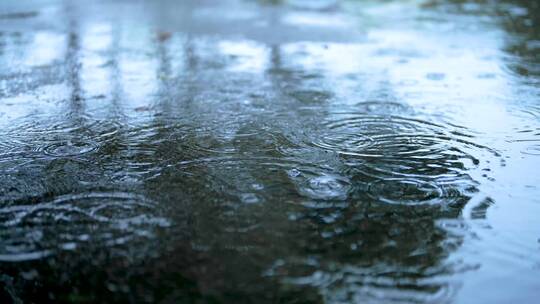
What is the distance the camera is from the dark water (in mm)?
2320

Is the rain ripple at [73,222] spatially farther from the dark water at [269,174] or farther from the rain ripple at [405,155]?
the rain ripple at [405,155]

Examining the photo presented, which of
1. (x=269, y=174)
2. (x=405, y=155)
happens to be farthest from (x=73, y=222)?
(x=405, y=155)

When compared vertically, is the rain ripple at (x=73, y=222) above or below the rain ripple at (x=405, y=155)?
below

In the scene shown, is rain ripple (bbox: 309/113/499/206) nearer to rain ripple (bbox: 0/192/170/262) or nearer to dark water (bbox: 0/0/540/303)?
dark water (bbox: 0/0/540/303)

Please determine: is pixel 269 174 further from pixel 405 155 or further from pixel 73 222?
pixel 73 222

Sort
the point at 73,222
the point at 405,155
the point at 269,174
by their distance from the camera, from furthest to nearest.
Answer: the point at 405,155 → the point at 269,174 → the point at 73,222

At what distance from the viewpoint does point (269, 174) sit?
3.21 meters

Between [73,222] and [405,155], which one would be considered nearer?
[73,222]

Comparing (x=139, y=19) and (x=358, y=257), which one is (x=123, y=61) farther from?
(x=358, y=257)

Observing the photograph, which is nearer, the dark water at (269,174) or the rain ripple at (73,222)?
the dark water at (269,174)

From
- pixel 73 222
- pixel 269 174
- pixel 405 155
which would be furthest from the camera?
pixel 405 155

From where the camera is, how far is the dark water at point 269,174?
2.32 meters

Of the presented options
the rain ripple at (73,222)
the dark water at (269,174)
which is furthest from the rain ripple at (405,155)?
the rain ripple at (73,222)

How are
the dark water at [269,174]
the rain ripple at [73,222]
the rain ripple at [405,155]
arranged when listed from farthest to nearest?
the rain ripple at [405,155] < the rain ripple at [73,222] < the dark water at [269,174]
